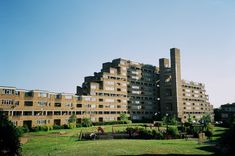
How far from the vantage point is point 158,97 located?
5344 inches

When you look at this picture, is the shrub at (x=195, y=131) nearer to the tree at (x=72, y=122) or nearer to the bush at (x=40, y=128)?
the tree at (x=72, y=122)

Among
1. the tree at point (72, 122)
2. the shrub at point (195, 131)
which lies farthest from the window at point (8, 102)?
the shrub at point (195, 131)

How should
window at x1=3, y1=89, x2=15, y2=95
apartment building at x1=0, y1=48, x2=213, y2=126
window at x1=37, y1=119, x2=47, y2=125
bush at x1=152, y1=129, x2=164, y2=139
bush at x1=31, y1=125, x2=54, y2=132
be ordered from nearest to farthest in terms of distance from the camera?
1. bush at x1=152, y1=129, x2=164, y2=139
2. bush at x1=31, y1=125, x2=54, y2=132
3. window at x1=3, y1=89, x2=15, y2=95
4. apartment building at x1=0, y1=48, x2=213, y2=126
5. window at x1=37, y1=119, x2=47, y2=125

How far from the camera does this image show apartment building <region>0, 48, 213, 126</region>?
70688mm

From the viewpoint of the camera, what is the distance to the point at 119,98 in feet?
363

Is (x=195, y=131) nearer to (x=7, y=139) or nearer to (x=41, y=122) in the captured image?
(x=7, y=139)

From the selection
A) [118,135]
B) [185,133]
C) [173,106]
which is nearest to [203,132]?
[185,133]

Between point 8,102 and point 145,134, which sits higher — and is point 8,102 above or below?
above

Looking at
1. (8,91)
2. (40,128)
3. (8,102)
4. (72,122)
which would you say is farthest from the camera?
(72,122)

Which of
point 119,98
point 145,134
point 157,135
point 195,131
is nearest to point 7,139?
point 145,134

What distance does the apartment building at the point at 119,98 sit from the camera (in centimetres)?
7069

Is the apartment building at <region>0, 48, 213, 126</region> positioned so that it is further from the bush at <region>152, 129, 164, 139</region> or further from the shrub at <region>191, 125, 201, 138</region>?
the shrub at <region>191, 125, 201, 138</region>

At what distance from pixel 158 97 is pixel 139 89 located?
16950mm

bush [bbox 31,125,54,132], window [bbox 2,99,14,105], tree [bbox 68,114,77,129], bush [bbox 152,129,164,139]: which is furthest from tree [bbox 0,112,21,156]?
tree [bbox 68,114,77,129]
